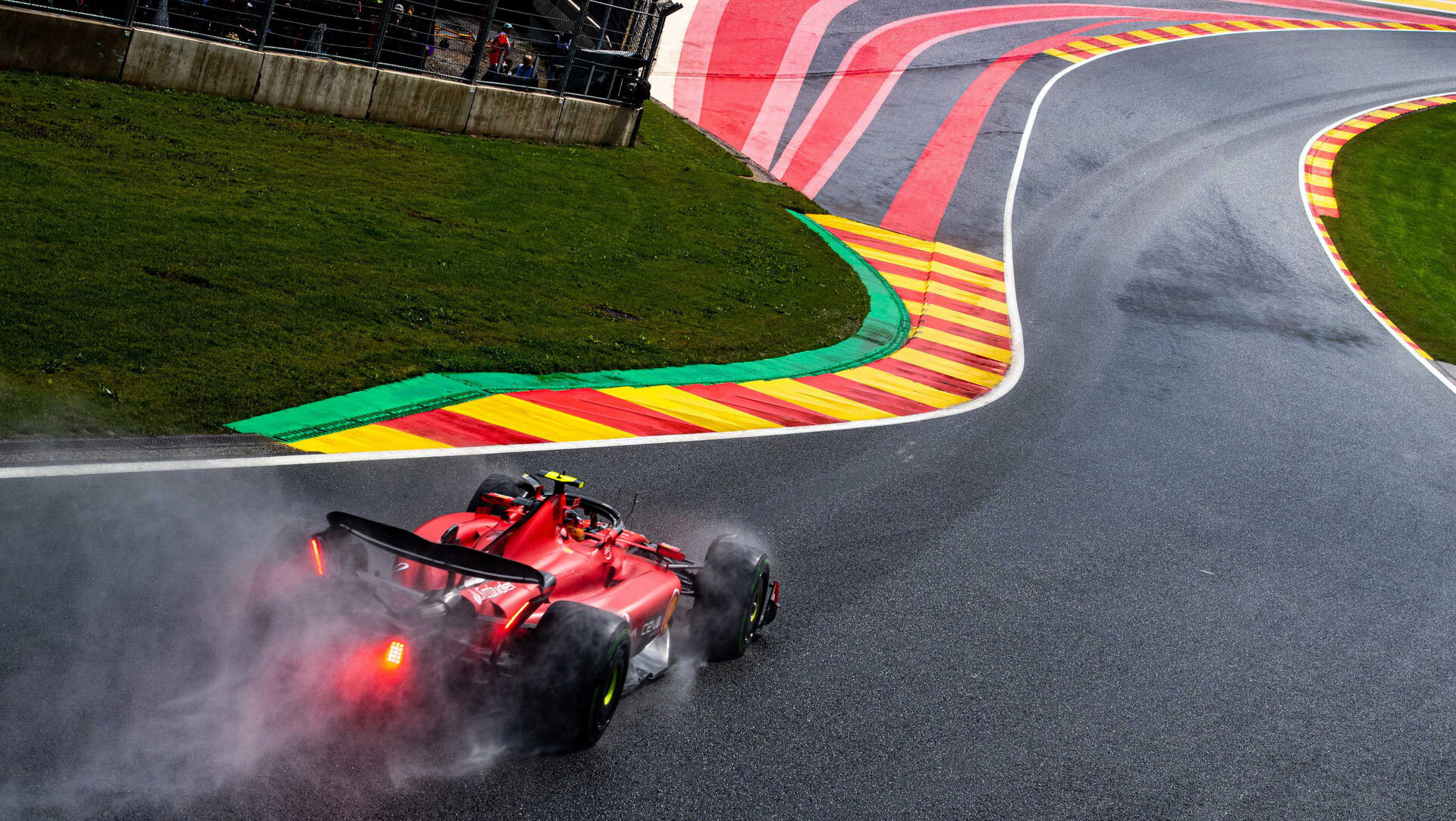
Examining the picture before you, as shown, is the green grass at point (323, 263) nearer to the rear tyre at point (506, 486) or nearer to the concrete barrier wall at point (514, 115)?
the concrete barrier wall at point (514, 115)

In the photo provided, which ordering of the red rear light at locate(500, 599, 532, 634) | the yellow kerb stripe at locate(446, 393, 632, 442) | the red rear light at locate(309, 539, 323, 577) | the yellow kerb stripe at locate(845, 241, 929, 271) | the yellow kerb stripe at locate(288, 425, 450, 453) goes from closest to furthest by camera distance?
the red rear light at locate(309, 539, 323, 577), the red rear light at locate(500, 599, 532, 634), the yellow kerb stripe at locate(288, 425, 450, 453), the yellow kerb stripe at locate(446, 393, 632, 442), the yellow kerb stripe at locate(845, 241, 929, 271)

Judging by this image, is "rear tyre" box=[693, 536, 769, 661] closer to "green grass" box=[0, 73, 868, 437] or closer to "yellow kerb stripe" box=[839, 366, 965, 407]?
"green grass" box=[0, 73, 868, 437]

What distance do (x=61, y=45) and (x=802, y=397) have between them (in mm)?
10489

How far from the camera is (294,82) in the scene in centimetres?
1730

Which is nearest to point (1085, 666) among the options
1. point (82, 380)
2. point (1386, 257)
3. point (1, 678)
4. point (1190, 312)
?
point (1, 678)

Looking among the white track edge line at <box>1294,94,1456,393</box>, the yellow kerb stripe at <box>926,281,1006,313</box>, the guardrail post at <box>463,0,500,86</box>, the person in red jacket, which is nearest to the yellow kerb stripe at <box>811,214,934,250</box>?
the yellow kerb stripe at <box>926,281,1006,313</box>

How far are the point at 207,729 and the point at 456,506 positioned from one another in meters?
2.99

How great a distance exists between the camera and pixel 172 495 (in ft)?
23.4

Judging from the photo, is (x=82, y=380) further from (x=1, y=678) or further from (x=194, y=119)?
(x=194, y=119)

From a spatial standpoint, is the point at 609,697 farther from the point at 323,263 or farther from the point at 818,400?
the point at 323,263

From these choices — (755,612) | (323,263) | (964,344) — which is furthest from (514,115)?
(755,612)

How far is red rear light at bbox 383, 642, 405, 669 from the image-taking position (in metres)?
5.04

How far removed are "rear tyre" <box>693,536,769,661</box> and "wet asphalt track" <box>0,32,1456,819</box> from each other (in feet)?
0.50

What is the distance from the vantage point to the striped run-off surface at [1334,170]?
22.5m
